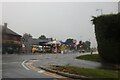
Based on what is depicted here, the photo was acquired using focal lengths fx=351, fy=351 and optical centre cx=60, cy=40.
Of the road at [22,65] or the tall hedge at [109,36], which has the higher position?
the tall hedge at [109,36]

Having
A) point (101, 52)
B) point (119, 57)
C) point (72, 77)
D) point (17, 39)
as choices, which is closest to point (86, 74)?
point (72, 77)

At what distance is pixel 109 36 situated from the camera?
34719 millimetres

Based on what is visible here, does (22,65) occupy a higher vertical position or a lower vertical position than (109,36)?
lower

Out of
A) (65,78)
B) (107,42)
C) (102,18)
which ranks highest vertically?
(102,18)

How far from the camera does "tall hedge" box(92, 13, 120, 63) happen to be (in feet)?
111

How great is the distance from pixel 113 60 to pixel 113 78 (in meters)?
17.8

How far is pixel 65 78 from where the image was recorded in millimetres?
17266

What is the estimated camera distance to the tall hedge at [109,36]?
33.8 meters

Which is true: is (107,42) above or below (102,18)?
below

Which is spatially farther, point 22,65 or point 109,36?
point 109,36

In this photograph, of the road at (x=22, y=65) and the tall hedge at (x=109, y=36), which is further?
the tall hedge at (x=109, y=36)

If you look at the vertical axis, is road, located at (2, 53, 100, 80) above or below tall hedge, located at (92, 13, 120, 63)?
below

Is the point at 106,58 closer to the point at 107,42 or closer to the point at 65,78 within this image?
the point at 107,42

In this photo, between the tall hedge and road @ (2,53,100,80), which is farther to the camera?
the tall hedge
